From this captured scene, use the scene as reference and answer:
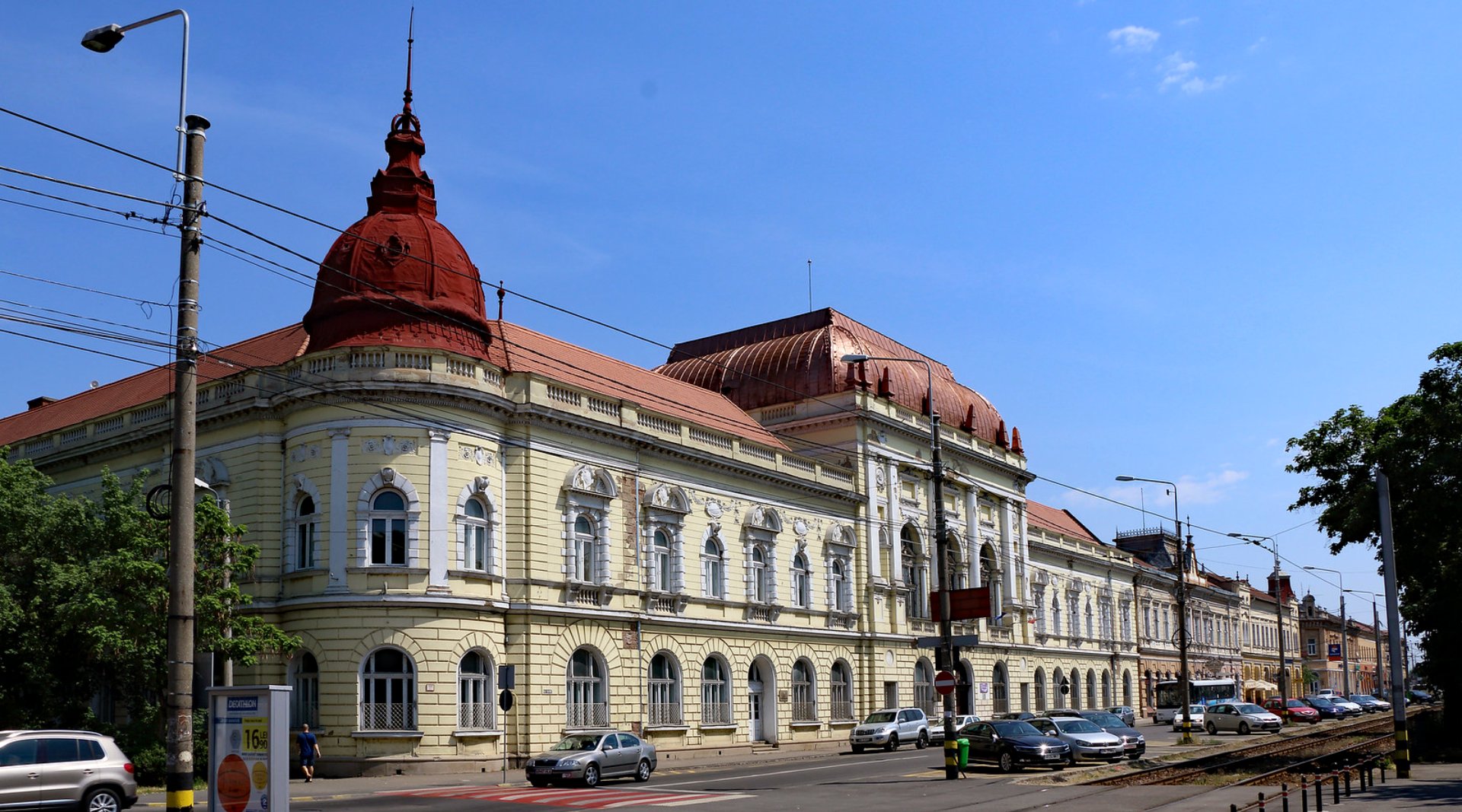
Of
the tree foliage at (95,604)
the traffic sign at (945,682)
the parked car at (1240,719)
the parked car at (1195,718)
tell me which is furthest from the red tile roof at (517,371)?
the parked car at (1195,718)

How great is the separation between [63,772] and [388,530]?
14428 millimetres

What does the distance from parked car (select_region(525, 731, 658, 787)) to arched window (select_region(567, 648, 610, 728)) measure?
20.9ft

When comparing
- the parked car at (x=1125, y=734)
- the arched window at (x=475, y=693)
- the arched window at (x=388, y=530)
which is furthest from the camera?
the parked car at (x=1125, y=734)

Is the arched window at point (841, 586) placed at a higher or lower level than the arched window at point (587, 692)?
higher

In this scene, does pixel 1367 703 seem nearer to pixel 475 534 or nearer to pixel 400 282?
pixel 475 534

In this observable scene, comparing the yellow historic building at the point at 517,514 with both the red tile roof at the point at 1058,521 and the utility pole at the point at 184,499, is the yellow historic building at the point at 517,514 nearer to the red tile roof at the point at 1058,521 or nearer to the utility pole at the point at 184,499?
the utility pole at the point at 184,499

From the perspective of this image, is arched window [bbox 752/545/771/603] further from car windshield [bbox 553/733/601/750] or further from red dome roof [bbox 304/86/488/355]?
car windshield [bbox 553/733/601/750]

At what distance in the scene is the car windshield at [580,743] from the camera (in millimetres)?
32469

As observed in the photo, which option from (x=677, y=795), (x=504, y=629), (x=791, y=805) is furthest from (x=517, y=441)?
(x=791, y=805)

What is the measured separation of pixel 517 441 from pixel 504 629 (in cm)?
564

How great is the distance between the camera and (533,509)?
39281 millimetres

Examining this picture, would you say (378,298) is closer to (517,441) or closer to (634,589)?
(517,441)

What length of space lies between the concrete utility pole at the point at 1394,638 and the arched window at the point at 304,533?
28.0 m

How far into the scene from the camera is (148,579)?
3331cm
